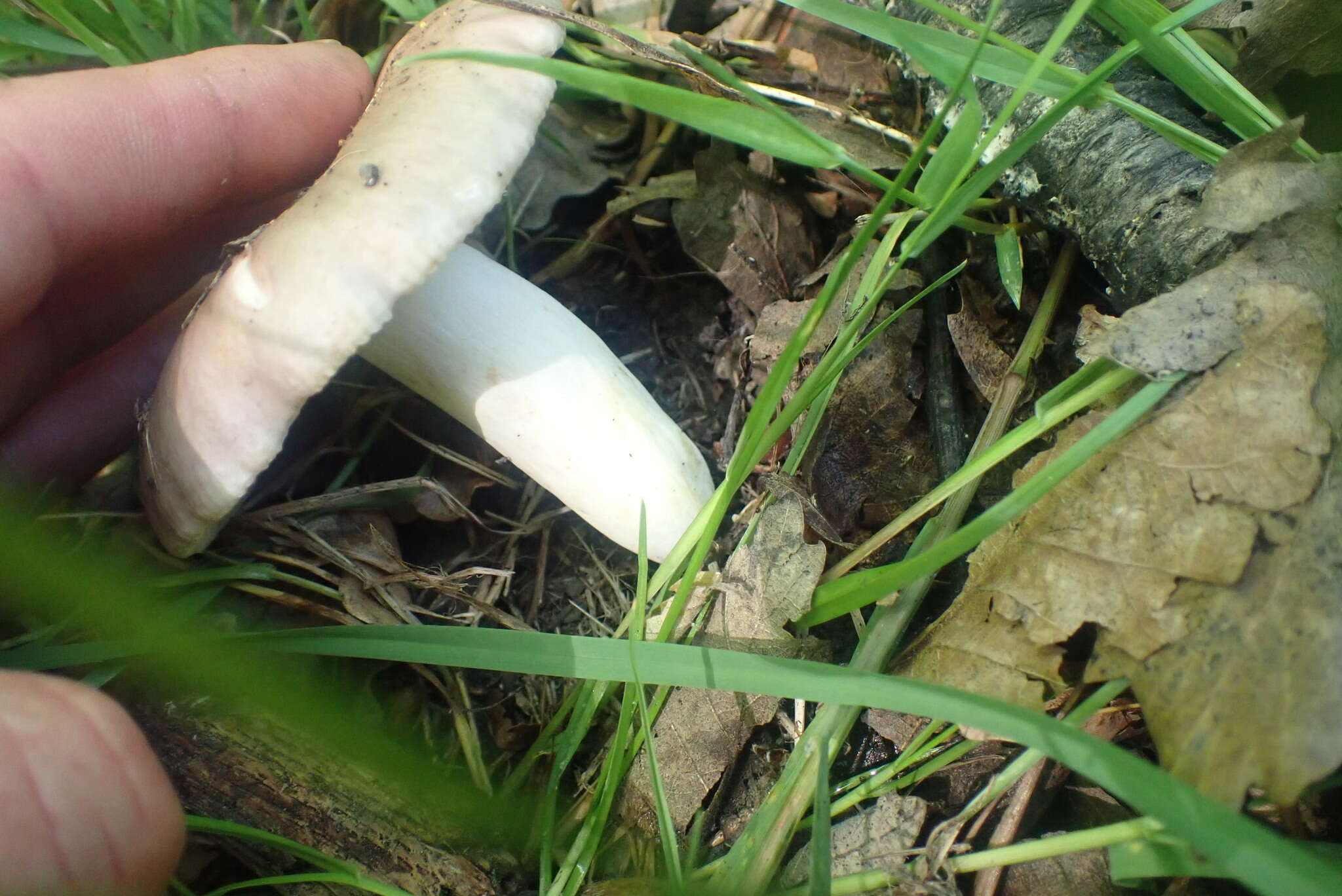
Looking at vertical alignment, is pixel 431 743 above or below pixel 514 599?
below

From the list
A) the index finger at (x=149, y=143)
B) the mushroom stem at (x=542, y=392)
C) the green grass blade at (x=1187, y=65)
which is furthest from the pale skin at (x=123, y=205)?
the green grass blade at (x=1187, y=65)

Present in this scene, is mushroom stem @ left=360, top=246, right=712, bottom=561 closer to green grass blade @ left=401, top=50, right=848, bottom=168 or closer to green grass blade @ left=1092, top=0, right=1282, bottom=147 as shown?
green grass blade @ left=401, top=50, right=848, bottom=168

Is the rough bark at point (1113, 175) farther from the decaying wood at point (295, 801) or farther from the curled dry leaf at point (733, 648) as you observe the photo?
the decaying wood at point (295, 801)

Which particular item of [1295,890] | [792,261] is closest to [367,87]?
[792,261]

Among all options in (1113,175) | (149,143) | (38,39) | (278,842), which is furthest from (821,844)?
(38,39)

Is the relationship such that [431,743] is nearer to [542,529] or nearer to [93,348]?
[542,529]

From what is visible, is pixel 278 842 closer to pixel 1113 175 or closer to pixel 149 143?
pixel 149 143
